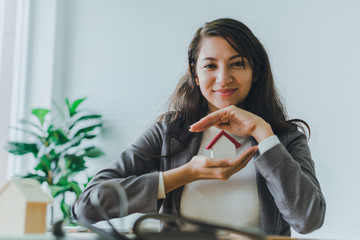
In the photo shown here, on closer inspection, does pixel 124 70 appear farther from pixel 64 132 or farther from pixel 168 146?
pixel 168 146

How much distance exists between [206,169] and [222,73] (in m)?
0.38

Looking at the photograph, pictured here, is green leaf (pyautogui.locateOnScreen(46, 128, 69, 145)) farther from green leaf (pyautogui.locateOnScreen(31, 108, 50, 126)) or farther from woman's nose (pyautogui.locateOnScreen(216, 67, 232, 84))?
woman's nose (pyautogui.locateOnScreen(216, 67, 232, 84))

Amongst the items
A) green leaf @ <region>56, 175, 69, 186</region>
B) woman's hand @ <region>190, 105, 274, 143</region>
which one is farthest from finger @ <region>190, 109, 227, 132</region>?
green leaf @ <region>56, 175, 69, 186</region>

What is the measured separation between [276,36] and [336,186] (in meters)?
1.00

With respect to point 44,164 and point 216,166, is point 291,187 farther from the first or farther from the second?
point 44,164

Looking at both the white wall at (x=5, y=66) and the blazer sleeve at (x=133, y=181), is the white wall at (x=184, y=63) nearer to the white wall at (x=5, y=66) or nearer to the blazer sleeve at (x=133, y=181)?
the white wall at (x=5, y=66)

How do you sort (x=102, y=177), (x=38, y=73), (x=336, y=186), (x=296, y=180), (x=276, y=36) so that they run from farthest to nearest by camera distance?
(x=38, y=73) < (x=276, y=36) < (x=336, y=186) < (x=102, y=177) < (x=296, y=180)

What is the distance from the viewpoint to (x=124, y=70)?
3.07 m

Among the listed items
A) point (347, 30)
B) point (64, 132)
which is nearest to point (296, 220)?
point (347, 30)

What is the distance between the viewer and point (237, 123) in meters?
1.32

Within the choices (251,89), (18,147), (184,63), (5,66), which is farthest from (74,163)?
(251,89)

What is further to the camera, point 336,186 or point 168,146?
point 336,186

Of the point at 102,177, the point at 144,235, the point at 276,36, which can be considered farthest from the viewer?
the point at 276,36

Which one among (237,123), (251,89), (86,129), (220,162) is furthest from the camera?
(86,129)
